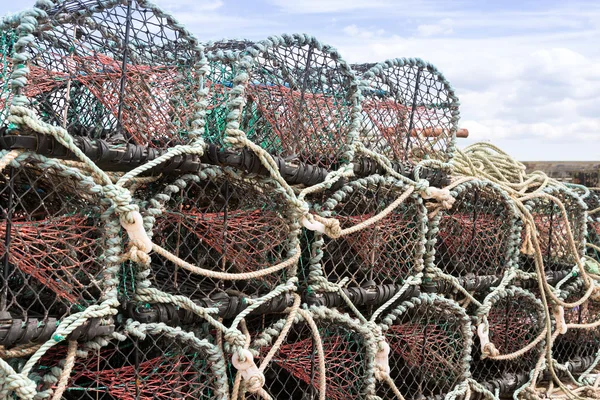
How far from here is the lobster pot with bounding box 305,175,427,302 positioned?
2758 mm

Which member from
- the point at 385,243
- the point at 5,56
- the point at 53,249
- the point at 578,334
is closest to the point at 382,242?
the point at 385,243

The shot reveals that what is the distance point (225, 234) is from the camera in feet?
7.75

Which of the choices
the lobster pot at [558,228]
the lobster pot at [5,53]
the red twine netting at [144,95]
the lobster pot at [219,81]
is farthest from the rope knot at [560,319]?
the lobster pot at [5,53]

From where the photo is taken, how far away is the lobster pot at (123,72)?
2129 mm

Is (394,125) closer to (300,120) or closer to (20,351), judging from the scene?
(300,120)

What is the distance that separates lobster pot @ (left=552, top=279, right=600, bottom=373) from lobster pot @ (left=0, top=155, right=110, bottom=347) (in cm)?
273

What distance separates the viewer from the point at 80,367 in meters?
2.23

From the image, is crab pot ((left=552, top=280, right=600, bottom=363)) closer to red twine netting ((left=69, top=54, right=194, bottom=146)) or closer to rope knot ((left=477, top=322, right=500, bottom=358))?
rope knot ((left=477, top=322, right=500, bottom=358))

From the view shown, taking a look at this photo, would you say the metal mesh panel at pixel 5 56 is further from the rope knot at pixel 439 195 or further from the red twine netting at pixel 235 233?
the rope knot at pixel 439 195

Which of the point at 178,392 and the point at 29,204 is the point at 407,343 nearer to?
the point at 178,392

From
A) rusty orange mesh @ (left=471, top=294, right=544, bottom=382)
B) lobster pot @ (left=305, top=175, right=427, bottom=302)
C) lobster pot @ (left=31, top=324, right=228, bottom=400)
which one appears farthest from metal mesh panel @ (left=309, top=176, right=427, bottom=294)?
rusty orange mesh @ (left=471, top=294, right=544, bottom=382)

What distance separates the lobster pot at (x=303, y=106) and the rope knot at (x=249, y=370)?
706 mm

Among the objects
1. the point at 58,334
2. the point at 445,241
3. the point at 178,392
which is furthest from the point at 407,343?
the point at 58,334

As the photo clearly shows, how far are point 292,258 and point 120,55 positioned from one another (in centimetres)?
91
